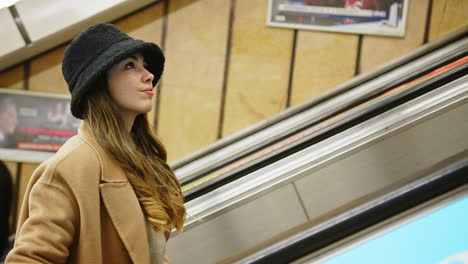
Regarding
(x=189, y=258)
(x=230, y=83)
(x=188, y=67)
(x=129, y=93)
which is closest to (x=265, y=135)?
(x=230, y=83)

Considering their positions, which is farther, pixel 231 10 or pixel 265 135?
pixel 231 10

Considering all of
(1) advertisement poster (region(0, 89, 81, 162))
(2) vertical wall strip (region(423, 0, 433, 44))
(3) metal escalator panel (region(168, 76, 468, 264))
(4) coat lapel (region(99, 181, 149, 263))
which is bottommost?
(1) advertisement poster (region(0, 89, 81, 162))

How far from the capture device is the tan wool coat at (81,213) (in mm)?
711

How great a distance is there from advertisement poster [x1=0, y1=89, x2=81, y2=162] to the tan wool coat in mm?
2728

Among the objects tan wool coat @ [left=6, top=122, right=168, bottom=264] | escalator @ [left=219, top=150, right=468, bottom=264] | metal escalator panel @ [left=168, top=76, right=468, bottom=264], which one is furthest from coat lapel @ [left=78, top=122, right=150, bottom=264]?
metal escalator panel @ [left=168, top=76, right=468, bottom=264]

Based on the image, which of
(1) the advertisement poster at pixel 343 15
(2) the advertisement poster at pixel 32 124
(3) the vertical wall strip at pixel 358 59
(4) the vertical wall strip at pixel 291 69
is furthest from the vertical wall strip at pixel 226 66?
(2) the advertisement poster at pixel 32 124

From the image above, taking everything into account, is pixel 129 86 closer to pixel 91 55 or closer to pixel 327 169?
pixel 91 55

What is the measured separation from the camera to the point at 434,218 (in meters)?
0.71

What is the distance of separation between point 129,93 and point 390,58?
2887mm

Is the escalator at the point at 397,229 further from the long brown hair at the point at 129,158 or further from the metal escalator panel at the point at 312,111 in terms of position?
the metal escalator panel at the point at 312,111

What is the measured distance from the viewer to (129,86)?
0.92 meters

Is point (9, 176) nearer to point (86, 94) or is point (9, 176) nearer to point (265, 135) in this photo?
point (265, 135)

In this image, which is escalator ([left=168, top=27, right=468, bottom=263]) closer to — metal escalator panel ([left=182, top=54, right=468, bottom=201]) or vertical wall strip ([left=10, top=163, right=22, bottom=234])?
metal escalator panel ([left=182, top=54, right=468, bottom=201])

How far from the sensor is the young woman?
73cm
